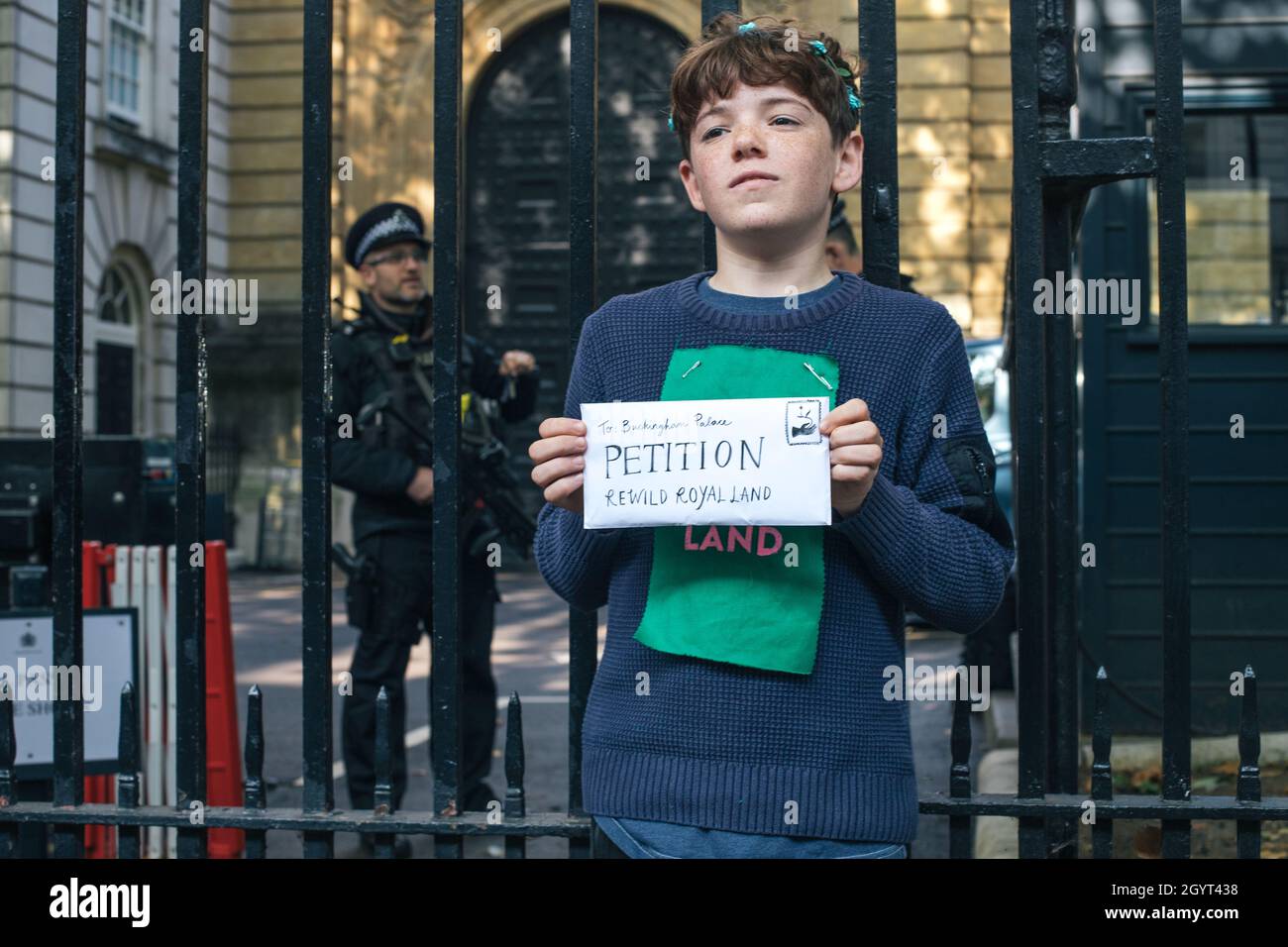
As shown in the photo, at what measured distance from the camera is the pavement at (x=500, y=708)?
5496 mm

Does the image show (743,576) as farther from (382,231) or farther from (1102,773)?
(382,231)

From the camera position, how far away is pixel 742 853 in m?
2.04

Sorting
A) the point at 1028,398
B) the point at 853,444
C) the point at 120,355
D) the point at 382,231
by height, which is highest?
the point at 120,355

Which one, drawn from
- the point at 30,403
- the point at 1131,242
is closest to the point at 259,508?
the point at 30,403

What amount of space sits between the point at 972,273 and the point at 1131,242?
1051 cm

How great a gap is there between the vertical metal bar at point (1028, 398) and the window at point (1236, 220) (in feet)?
15.4

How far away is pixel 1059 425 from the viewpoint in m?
2.61

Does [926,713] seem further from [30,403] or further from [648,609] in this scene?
[30,403]

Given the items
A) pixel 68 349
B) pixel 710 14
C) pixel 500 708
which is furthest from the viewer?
pixel 500 708

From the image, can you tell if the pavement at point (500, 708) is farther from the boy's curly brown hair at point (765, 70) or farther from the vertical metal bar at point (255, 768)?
the boy's curly brown hair at point (765, 70)

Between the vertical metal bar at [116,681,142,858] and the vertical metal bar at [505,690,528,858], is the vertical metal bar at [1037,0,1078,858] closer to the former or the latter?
the vertical metal bar at [505,690,528,858]

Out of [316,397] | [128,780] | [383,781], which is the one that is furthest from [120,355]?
[383,781]

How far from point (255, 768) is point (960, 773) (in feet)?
4.21

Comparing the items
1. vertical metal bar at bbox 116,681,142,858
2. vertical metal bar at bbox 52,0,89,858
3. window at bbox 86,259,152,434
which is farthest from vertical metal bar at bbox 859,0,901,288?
window at bbox 86,259,152,434
